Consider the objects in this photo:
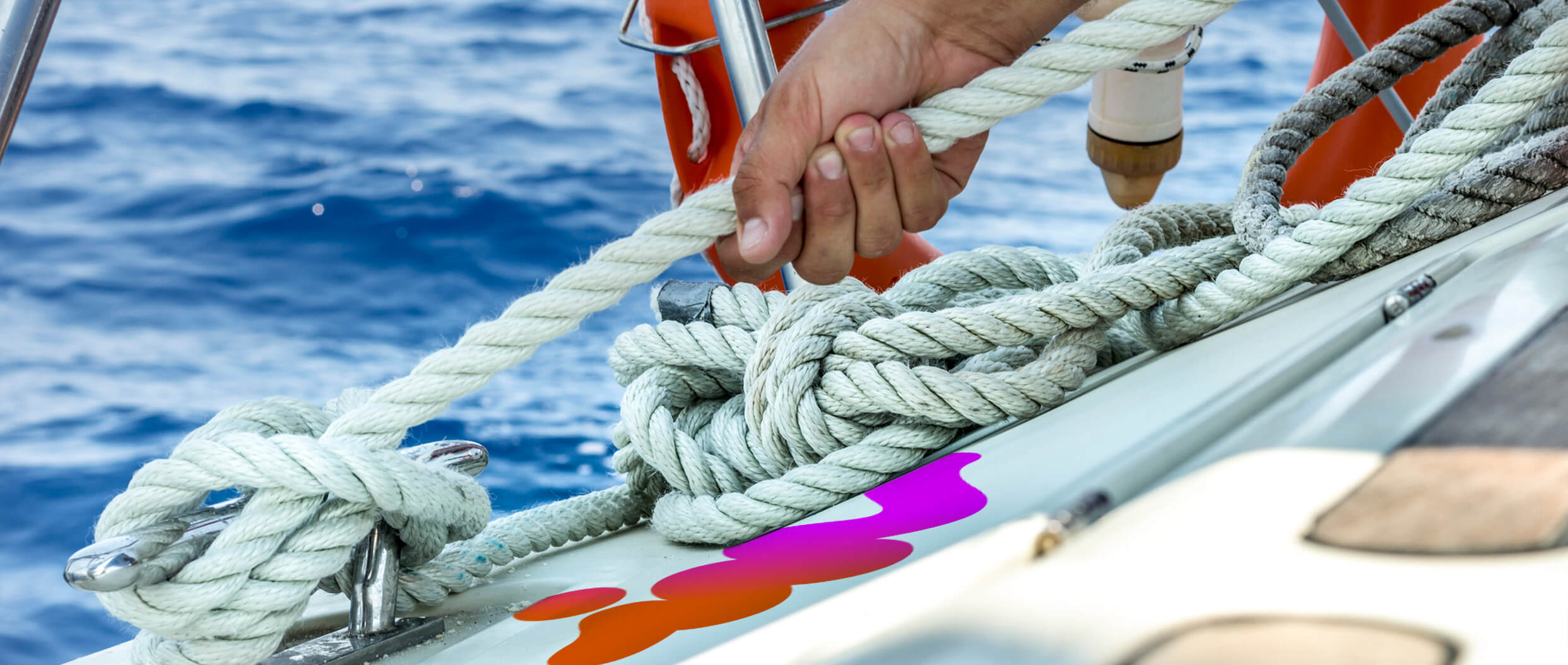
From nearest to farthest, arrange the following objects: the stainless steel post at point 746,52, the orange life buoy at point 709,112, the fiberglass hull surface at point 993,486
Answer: the fiberglass hull surface at point 993,486
the stainless steel post at point 746,52
the orange life buoy at point 709,112

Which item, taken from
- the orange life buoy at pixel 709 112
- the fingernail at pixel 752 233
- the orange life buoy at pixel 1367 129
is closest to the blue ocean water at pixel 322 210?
the orange life buoy at pixel 709 112

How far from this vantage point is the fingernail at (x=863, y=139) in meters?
0.80

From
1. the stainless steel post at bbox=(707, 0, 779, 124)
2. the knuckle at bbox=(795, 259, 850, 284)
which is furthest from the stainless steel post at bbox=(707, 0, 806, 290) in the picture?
the knuckle at bbox=(795, 259, 850, 284)

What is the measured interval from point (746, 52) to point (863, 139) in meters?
0.36

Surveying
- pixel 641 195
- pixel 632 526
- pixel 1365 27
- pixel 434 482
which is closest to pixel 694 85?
pixel 632 526

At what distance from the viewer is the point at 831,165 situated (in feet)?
2.69

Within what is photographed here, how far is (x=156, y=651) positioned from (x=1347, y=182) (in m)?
Result: 1.64

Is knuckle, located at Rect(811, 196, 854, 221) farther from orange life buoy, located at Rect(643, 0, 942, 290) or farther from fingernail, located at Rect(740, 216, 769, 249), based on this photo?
orange life buoy, located at Rect(643, 0, 942, 290)

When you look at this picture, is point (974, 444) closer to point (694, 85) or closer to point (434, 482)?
point (434, 482)

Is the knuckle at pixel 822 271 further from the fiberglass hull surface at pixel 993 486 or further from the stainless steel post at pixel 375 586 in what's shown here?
the stainless steel post at pixel 375 586

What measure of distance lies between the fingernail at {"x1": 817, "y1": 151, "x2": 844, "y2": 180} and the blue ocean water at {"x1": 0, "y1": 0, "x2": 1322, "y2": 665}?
52.8 inches

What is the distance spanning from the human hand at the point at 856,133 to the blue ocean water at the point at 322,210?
1296mm

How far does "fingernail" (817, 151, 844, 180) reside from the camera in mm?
816

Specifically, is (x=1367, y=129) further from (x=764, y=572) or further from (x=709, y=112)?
(x=764, y=572)
